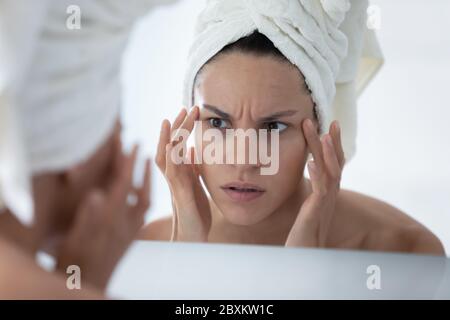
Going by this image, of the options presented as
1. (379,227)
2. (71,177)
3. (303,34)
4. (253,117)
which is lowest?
(379,227)

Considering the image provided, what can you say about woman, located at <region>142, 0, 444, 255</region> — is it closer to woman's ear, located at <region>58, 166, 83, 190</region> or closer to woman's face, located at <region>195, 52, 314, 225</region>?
woman's face, located at <region>195, 52, 314, 225</region>

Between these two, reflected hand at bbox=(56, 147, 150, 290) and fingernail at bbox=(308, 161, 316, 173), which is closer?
reflected hand at bbox=(56, 147, 150, 290)

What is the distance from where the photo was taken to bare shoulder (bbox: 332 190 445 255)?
1.21 m

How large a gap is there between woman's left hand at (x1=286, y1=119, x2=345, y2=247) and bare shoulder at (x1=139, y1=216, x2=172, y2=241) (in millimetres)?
221

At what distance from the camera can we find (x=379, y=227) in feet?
4.05

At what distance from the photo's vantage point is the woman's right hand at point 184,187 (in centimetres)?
115

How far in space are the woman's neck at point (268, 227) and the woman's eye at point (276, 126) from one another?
105 mm

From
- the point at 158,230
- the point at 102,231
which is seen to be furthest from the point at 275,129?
the point at 102,231

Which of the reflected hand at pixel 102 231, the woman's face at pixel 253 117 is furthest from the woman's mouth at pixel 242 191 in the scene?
the reflected hand at pixel 102 231

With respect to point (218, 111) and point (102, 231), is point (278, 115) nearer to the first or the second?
point (218, 111)

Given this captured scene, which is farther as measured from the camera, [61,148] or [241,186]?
[241,186]

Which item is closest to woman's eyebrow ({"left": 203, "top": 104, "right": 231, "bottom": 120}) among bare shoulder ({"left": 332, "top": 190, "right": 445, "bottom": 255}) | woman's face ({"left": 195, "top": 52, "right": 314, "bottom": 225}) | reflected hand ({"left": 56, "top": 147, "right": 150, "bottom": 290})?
woman's face ({"left": 195, "top": 52, "right": 314, "bottom": 225})

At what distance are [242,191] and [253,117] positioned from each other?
14 centimetres

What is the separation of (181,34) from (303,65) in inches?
8.7
